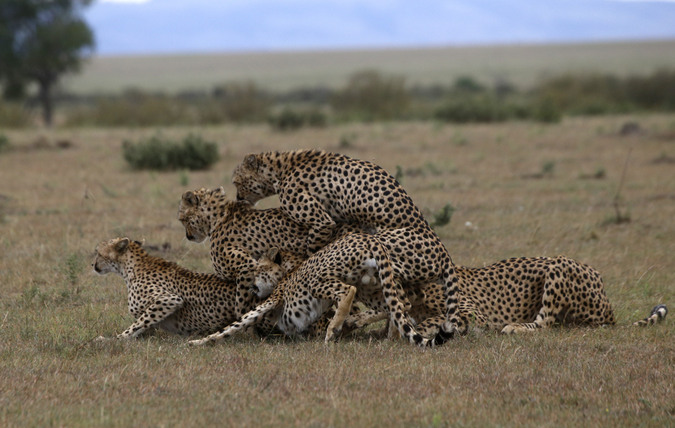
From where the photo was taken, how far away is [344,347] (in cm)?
542

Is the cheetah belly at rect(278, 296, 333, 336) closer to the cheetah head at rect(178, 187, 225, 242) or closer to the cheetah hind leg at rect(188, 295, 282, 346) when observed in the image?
the cheetah hind leg at rect(188, 295, 282, 346)

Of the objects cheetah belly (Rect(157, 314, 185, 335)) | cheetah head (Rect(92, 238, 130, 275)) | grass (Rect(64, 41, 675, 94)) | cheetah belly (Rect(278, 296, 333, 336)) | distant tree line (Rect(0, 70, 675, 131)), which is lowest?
grass (Rect(64, 41, 675, 94))

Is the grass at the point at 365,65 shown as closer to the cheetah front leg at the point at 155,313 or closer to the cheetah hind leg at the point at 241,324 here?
the cheetah front leg at the point at 155,313

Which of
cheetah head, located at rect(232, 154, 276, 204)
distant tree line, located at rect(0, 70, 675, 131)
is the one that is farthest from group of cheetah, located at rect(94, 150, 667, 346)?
distant tree line, located at rect(0, 70, 675, 131)

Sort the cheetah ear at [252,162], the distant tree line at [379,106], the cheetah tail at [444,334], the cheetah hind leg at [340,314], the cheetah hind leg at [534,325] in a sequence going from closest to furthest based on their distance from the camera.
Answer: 1. the cheetah tail at [444,334]
2. the cheetah hind leg at [340,314]
3. the cheetah hind leg at [534,325]
4. the cheetah ear at [252,162]
5. the distant tree line at [379,106]

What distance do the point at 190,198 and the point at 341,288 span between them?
158 centimetres

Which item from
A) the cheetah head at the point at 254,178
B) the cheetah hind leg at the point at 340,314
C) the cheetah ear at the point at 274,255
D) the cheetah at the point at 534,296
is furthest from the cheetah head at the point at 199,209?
the cheetah at the point at 534,296

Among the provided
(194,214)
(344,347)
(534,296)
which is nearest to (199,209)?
(194,214)

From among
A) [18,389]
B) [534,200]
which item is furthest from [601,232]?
[18,389]

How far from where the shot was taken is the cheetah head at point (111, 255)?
626 centimetres

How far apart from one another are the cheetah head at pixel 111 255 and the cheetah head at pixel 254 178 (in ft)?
3.25

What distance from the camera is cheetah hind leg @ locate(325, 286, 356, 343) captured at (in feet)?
17.7

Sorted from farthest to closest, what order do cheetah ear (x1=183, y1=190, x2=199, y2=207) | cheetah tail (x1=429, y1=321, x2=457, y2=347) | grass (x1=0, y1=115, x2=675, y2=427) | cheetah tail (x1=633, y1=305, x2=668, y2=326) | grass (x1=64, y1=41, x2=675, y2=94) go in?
grass (x1=64, y1=41, x2=675, y2=94)
cheetah ear (x1=183, y1=190, x2=199, y2=207)
cheetah tail (x1=633, y1=305, x2=668, y2=326)
cheetah tail (x1=429, y1=321, x2=457, y2=347)
grass (x1=0, y1=115, x2=675, y2=427)

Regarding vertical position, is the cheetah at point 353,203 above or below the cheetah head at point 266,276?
above
